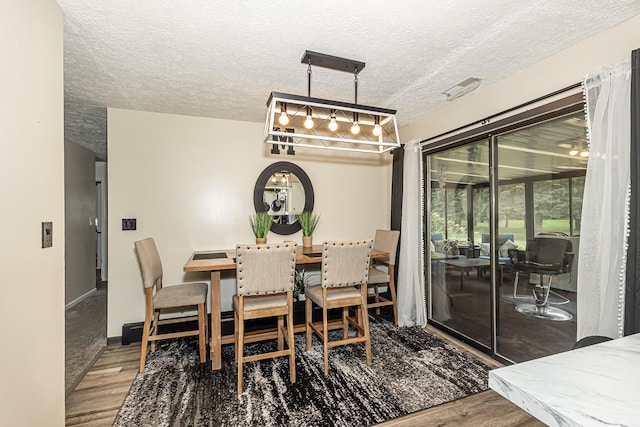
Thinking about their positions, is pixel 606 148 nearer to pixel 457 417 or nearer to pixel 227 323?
pixel 457 417

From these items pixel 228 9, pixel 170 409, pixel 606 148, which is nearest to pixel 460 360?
pixel 606 148

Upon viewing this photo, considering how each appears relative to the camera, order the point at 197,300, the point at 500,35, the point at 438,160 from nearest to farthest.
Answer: the point at 500,35, the point at 197,300, the point at 438,160

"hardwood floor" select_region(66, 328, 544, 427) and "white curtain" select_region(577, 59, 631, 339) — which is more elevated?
"white curtain" select_region(577, 59, 631, 339)

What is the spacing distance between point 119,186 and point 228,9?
7.55 feet

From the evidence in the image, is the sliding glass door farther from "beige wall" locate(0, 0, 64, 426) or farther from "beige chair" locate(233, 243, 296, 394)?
"beige wall" locate(0, 0, 64, 426)

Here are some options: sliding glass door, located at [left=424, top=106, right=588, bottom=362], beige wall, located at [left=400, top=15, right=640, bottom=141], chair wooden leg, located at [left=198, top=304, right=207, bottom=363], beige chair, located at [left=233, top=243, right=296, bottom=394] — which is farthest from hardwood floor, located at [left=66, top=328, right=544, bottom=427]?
beige wall, located at [left=400, top=15, right=640, bottom=141]

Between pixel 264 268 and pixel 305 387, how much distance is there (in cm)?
93

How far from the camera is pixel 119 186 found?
296 cm

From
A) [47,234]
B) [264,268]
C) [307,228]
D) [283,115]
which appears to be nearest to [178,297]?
[264,268]

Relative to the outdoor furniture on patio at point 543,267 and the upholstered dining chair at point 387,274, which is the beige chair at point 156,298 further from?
the outdoor furniture on patio at point 543,267

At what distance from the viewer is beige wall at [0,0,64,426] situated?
1.09m

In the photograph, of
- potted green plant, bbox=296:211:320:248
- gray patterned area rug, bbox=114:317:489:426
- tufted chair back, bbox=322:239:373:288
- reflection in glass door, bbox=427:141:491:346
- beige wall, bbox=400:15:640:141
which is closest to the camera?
beige wall, bbox=400:15:640:141

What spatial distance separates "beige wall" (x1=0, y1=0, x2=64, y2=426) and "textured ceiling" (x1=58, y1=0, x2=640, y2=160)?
446 mm

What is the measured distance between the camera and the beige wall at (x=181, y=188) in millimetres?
2967
